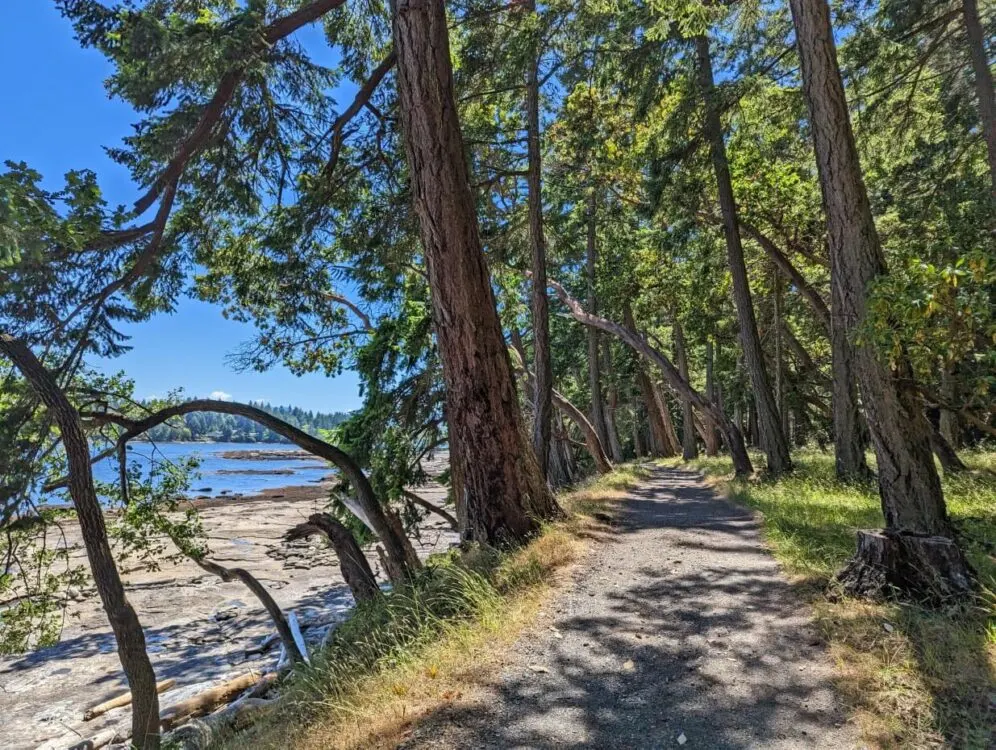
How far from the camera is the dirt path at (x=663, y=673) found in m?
2.80

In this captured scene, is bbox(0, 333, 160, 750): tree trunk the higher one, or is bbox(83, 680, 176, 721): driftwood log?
bbox(0, 333, 160, 750): tree trunk

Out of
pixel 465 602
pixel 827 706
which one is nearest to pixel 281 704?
pixel 465 602

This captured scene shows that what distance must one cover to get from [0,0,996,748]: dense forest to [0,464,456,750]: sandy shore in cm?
342

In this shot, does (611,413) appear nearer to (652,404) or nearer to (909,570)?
(652,404)

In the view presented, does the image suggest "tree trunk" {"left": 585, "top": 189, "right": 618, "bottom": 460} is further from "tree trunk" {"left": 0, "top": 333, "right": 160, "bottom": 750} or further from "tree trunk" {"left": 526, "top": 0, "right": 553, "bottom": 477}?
"tree trunk" {"left": 0, "top": 333, "right": 160, "bottom": 750}

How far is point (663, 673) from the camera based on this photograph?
136 inches

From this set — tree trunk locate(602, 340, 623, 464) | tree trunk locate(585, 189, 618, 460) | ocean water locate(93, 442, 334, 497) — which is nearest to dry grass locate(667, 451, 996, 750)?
ocean water locate(93, 442, 334, 497)

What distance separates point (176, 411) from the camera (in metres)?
7.30

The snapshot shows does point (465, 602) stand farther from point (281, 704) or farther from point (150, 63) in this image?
point (150, 63)

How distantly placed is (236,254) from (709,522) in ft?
27.7

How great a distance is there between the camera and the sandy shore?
9891 millimetres

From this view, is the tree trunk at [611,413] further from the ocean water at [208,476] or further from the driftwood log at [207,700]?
the driftwood log at [207,700]

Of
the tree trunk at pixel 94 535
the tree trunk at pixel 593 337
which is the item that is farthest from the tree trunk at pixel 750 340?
Result: the tree trunk at pixel 94 535

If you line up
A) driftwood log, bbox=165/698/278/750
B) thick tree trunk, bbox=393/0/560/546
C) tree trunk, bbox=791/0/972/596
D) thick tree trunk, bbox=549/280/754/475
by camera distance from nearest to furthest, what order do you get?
tree trunk, bbox=791/0/972/596 < thick tree trunk, bbox=393/0/560/546 < driftwood log, bbox=165/698/278/750 < thick tree trunk, bbox=549/280/754/475
